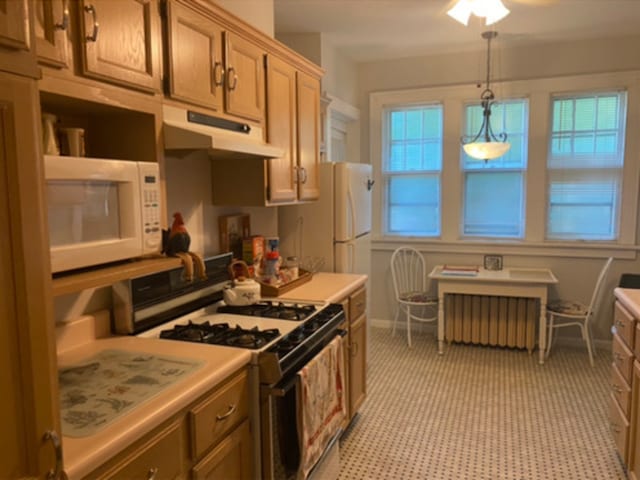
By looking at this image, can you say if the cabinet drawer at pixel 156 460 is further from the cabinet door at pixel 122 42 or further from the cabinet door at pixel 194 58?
the cabinet door at pixel 194 58

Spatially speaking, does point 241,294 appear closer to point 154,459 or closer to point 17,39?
point 154,459

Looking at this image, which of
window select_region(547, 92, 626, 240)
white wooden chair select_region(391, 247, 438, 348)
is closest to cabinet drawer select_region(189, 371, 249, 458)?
white wooden chair select_region(391, 247, 438, 348)

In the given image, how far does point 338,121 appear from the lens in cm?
463

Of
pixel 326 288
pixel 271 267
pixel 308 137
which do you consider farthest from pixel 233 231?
pixel 308 137

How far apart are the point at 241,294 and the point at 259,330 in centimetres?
39

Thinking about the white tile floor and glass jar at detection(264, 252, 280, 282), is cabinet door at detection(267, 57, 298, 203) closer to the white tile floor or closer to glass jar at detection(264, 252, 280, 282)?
glass jar at detection(264, 252, 280, 282)

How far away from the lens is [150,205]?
1.57 meters

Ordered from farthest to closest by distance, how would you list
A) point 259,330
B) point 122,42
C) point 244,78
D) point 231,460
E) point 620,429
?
point 620,429
point 244,78
point 259,330
point 231,460
point 122,42

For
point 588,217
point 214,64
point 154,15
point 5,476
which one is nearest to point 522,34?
point 588,217

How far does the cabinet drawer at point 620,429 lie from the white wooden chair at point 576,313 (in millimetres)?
1467

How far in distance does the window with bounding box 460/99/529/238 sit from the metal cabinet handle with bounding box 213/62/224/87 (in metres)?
3.05

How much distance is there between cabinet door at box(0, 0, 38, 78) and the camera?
32.4 inches

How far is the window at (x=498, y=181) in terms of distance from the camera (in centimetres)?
443

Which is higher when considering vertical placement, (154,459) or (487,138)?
(487,138)
